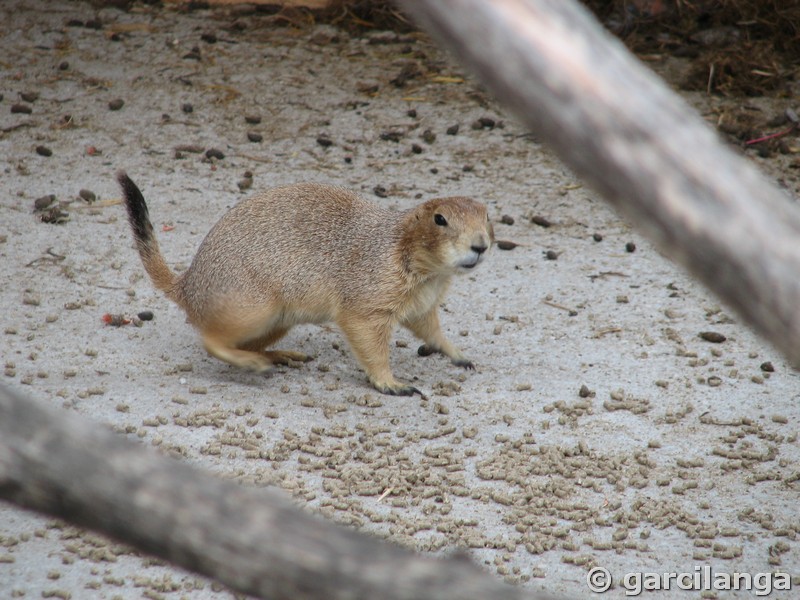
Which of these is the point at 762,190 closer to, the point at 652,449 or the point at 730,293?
the point at 730,293

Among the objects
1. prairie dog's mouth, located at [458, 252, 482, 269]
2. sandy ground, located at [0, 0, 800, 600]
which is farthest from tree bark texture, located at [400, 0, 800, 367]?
prairie dog's mouth, located at [458, 252, 482, 269]

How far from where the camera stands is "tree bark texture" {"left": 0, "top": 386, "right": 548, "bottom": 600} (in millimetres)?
1483

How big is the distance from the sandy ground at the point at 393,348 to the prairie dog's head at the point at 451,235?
0.64 m

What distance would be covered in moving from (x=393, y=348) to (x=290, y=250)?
100 cm

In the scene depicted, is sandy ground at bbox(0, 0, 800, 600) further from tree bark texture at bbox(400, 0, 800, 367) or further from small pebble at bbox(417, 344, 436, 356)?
tree bark texture at bbox(400, 0, 800, 367)

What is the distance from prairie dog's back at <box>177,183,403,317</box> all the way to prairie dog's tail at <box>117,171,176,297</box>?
0.30 feet

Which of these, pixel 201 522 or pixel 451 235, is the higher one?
pixel 201 522

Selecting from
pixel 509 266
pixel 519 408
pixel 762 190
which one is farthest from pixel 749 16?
pixel 762 190

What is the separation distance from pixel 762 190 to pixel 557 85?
1.14ft

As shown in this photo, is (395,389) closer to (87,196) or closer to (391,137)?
(87,196)

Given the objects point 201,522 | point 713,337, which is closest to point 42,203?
point 713,337

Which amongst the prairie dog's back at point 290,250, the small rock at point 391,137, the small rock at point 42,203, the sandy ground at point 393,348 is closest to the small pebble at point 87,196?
the sandy ground at point 393,348

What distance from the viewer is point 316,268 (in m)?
4.87

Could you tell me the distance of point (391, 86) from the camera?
315 inches
